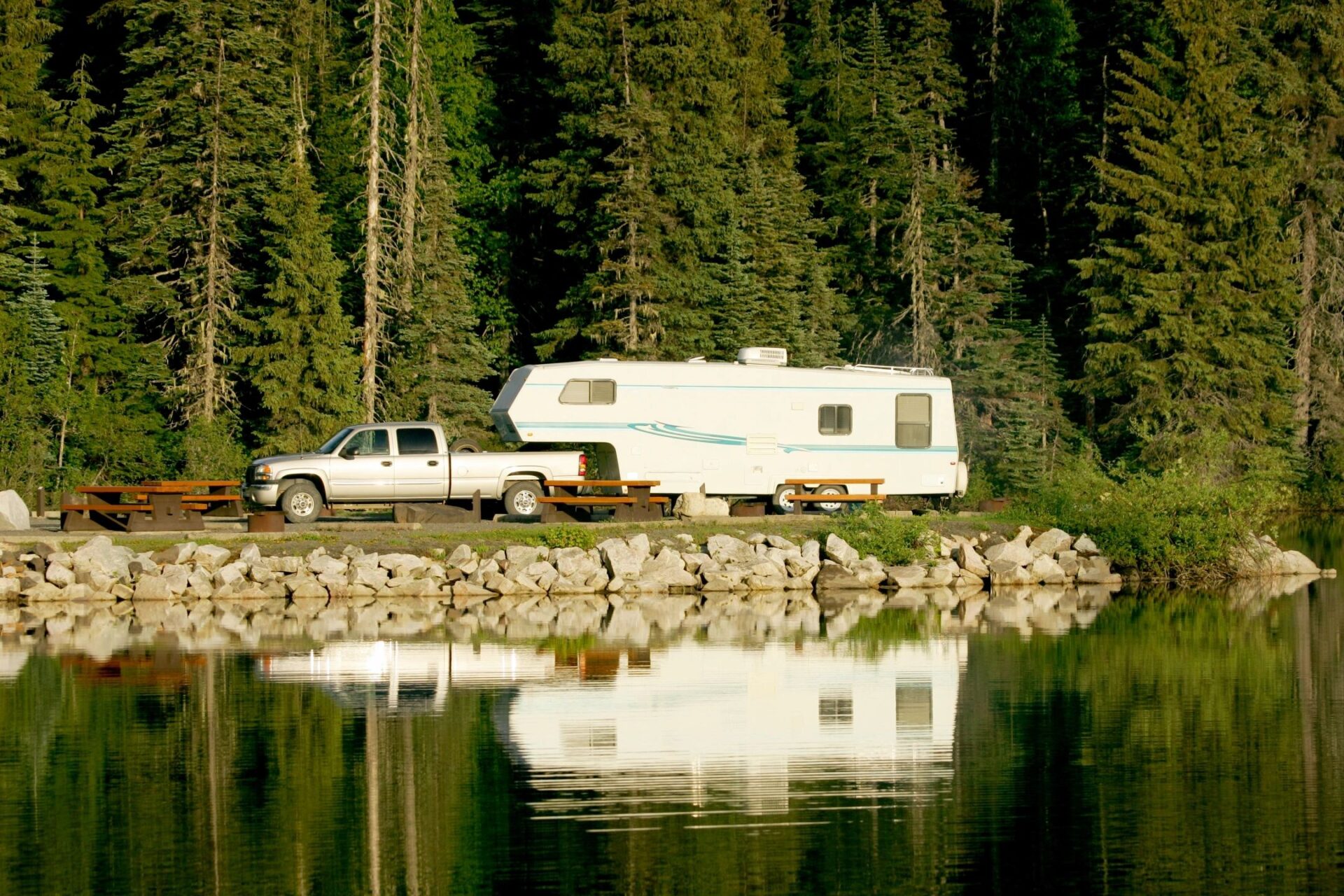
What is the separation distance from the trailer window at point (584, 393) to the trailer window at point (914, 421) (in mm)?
5414

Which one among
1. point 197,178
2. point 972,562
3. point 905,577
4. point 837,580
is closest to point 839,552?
point 837,580

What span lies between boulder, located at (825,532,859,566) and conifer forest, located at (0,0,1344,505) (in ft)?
46.9

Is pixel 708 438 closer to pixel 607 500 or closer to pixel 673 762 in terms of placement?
pixel 607 500

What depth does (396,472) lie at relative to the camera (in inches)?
1252

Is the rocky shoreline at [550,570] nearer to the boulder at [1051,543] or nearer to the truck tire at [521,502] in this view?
the boulder at [1051,543]

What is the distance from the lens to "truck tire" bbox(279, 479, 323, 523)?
31.4 m

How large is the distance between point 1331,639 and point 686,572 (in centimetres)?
989

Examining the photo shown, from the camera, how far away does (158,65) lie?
167 feet

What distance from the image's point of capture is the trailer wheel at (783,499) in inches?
1342

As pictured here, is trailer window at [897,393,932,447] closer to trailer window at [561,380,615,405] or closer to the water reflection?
trailer window at [561,380,615,405]

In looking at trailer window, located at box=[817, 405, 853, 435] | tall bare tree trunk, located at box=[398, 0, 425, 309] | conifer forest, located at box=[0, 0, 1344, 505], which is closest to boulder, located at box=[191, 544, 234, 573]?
trailer window, located at box=[817, 405, 853, 435]

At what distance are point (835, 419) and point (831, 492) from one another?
4.32 feet

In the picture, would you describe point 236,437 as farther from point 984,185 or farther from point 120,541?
point 984,185

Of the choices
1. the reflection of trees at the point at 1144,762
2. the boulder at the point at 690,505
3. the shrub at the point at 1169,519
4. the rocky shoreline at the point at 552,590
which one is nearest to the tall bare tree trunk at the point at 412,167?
the boulder at the point at 690,505
